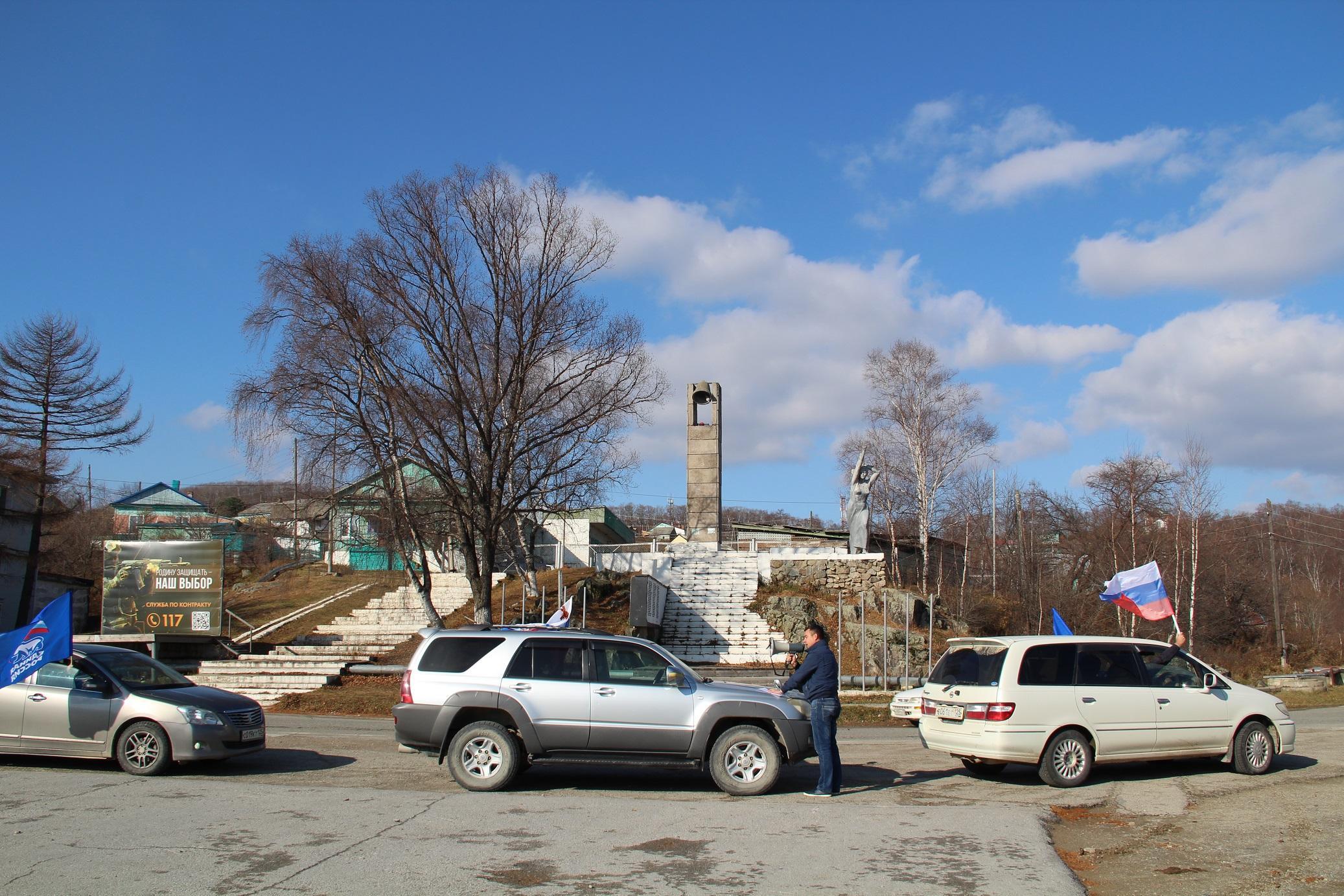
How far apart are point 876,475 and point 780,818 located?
2752cm

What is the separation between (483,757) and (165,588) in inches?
697

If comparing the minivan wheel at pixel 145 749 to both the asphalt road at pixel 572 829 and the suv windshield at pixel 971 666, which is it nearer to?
the asphalt road at pixel 572 829

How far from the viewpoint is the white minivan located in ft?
34.3

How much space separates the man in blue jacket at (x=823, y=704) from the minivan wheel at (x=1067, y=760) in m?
2.36

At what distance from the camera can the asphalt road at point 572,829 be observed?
21.8ft

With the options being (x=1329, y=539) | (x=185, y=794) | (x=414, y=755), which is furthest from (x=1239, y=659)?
(x=185, y=794)

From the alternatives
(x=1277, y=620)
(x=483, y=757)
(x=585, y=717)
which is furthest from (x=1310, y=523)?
(x=483, y=757)

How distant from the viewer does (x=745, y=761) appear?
10.1 metres

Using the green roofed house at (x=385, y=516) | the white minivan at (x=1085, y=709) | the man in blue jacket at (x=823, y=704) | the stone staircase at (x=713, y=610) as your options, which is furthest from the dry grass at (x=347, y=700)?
the white minivan at (x=1085, y=709)

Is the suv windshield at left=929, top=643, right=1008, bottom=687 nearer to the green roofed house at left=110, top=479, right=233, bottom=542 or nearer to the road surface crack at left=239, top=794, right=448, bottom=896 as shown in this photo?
the road surface crack at left=239, top=794, right=448, bottom=896

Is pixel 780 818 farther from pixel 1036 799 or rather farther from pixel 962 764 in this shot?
pixel 962 764

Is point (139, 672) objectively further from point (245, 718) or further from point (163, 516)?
point (163, 516)

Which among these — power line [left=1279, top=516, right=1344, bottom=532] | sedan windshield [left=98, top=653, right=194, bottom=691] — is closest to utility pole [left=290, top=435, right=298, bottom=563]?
sedan windshield [left=98, top=653, right=194, bottom=691]

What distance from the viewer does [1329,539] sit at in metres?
65.8
